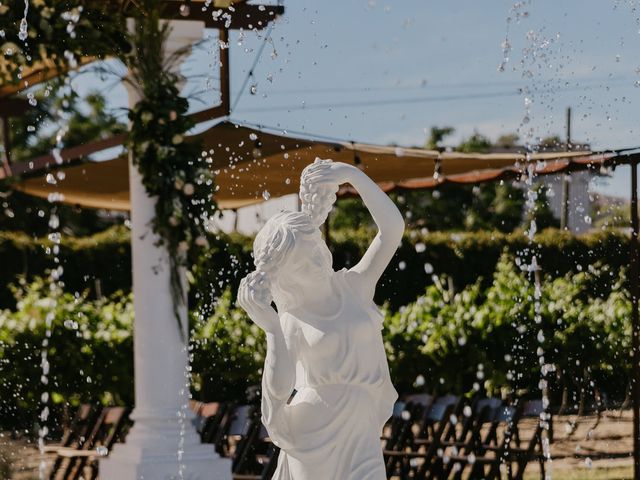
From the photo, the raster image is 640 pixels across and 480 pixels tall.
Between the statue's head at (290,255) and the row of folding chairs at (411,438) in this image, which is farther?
the row of folding chairs at (411,438)

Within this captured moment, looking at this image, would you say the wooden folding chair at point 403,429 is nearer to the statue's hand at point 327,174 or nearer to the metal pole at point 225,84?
the metal pole at point 225,84

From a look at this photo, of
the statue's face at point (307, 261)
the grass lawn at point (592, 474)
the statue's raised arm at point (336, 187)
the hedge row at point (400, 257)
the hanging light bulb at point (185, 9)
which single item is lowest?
the grass lawn at point (592, 474)

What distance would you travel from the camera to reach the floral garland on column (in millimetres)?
7055

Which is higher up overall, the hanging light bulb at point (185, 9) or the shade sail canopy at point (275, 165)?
the hanging light bulb at point (185, 9)

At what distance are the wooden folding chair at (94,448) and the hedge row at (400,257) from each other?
18.2 feet

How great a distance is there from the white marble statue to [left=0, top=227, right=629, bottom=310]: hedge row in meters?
11.9

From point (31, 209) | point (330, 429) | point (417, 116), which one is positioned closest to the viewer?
point (330, 429)

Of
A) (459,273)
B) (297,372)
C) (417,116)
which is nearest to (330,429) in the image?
(297,372)

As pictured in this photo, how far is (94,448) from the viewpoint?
10125 millimetres

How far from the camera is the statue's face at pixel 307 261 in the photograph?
147 inches

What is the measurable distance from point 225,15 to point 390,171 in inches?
76.6

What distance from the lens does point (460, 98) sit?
3453 centimetres

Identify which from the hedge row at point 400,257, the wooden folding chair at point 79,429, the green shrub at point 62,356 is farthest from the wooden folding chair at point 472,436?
the hedge row at point 400,257

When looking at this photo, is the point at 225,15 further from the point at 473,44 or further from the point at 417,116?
the point at 417,116
